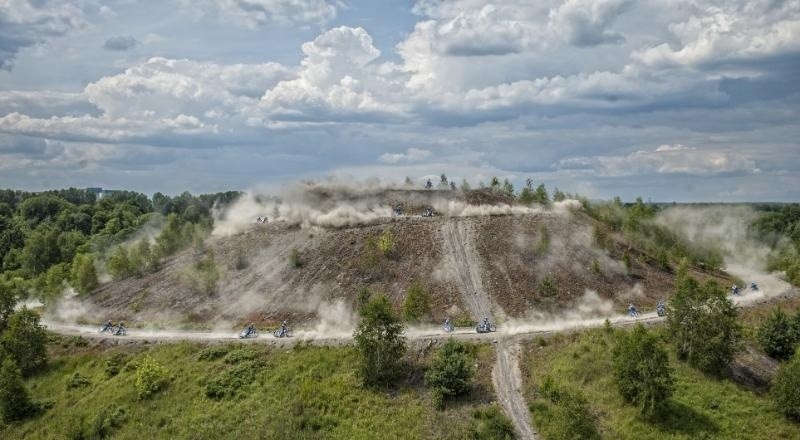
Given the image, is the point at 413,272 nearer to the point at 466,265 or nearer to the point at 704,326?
the point at 466,265

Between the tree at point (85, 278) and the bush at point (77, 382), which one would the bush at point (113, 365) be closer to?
the bush at point (77, 382)

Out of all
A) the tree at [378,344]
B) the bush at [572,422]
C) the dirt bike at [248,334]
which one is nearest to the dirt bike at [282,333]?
the dirt bike at [248,334]

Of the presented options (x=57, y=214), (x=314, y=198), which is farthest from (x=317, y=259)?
(x=57, y=214)

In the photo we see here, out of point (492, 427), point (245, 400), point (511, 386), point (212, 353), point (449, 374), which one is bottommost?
point (245, 400)

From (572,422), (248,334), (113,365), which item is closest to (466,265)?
(248,334)

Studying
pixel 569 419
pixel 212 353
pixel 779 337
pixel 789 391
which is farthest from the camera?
pixel 212 353

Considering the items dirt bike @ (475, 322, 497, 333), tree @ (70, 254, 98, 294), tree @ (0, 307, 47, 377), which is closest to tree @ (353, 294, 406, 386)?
dirt bike @ (475, 322, 497, 333)

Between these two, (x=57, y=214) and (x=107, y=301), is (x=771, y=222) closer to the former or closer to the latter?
(x=107, y=301)
